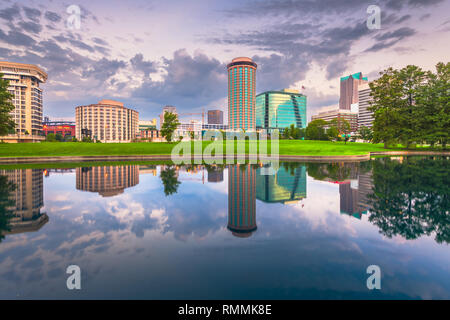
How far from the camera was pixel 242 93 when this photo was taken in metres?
191

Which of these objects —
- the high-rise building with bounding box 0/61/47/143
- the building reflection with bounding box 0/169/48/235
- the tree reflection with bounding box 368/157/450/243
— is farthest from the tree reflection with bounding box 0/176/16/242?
the high-rise building with bounding box 0/61/47/143

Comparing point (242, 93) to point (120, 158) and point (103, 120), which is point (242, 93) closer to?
point (103, 120)

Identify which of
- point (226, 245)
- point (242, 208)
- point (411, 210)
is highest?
point (411, 210)

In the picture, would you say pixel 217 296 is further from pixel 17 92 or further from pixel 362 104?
pixel 362 104

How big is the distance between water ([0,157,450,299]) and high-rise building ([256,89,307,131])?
583 feet

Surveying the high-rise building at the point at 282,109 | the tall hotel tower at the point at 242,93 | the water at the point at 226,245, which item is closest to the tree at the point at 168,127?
the water at the point at 226,245

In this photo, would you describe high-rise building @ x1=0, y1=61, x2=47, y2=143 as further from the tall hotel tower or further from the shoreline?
the tall hotel tower

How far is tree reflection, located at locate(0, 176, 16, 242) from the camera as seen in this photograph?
7.31m

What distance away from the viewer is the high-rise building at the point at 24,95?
380 feet

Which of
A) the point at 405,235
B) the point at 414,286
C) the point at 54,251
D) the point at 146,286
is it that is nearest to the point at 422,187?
the point at 405,235

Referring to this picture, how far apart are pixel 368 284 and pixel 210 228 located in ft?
14.9

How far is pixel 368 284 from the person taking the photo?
4434 mm

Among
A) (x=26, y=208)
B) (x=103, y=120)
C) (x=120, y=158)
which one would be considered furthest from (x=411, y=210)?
(x=103, y=120)

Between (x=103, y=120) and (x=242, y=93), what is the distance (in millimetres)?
120980
